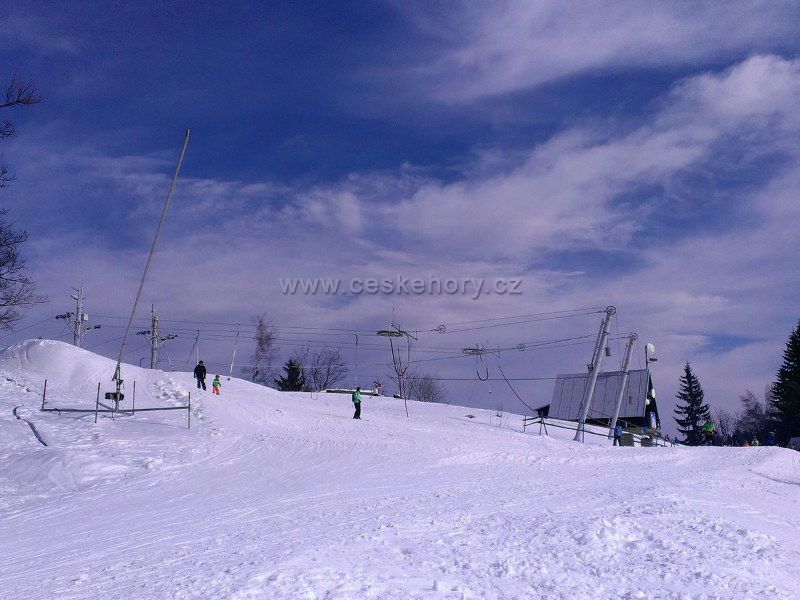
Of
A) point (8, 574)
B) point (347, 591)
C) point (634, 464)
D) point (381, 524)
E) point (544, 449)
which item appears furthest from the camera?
point (544, 449)

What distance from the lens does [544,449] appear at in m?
30.5

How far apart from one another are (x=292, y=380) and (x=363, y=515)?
67.5 metres

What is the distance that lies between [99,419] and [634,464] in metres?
19.9

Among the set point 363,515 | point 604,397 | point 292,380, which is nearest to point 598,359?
point 604,397

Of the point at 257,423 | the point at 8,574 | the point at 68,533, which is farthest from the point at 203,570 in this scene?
the point at 257,423

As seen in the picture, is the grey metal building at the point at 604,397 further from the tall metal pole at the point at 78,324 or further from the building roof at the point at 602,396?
the tall metal pole at the point at 78,324

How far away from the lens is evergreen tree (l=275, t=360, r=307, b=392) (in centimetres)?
7831

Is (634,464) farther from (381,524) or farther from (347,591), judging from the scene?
(347,591)

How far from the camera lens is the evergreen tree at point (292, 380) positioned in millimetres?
78312

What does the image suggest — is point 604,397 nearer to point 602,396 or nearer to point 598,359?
point 602,396

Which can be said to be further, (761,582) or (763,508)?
(763,508)

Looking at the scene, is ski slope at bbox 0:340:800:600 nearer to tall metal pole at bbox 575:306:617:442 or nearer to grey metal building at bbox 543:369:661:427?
tall metal pole at bbox 575:306:617:442

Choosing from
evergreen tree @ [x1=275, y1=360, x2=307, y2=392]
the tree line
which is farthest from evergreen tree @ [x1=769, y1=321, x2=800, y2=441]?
evergreen tree @ [x1=275, y1=360, x2=307, y2=392]

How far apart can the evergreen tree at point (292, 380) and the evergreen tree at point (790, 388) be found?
48.2m
